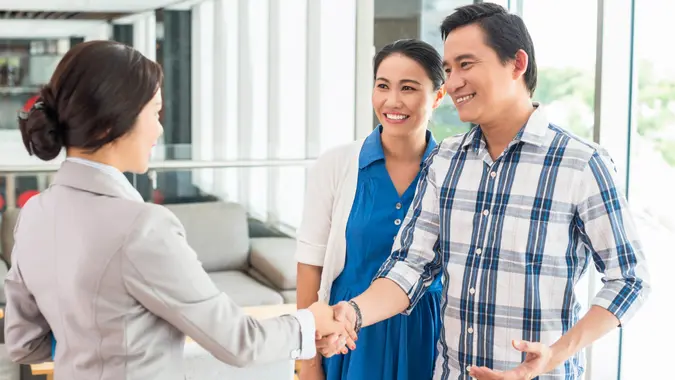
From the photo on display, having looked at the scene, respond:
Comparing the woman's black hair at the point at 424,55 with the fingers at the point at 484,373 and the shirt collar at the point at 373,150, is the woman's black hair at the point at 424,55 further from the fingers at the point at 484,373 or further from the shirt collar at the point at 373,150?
the fingers at the point at 484,373

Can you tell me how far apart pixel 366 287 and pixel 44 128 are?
99 centimetres

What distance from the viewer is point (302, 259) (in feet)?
7.60

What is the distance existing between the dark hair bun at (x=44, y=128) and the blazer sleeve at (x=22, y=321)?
176 mm

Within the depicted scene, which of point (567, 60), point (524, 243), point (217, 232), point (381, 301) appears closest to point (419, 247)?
point (381, 301)

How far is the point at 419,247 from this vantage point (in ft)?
6.42

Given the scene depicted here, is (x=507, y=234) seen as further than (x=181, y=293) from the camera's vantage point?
Yes

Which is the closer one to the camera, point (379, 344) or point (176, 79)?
point (379, 344)

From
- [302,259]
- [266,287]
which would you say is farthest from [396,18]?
[302,259]

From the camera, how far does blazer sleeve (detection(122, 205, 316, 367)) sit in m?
1.42

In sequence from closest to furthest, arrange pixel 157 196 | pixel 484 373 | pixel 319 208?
pixel 484 373, pixel 319 208, pixel 157 196

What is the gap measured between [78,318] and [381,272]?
0.81m

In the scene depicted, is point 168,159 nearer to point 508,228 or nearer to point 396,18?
point 396,18

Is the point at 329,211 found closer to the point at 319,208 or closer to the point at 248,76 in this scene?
the point at 319,208

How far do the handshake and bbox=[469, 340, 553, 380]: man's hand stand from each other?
1.28 ft
